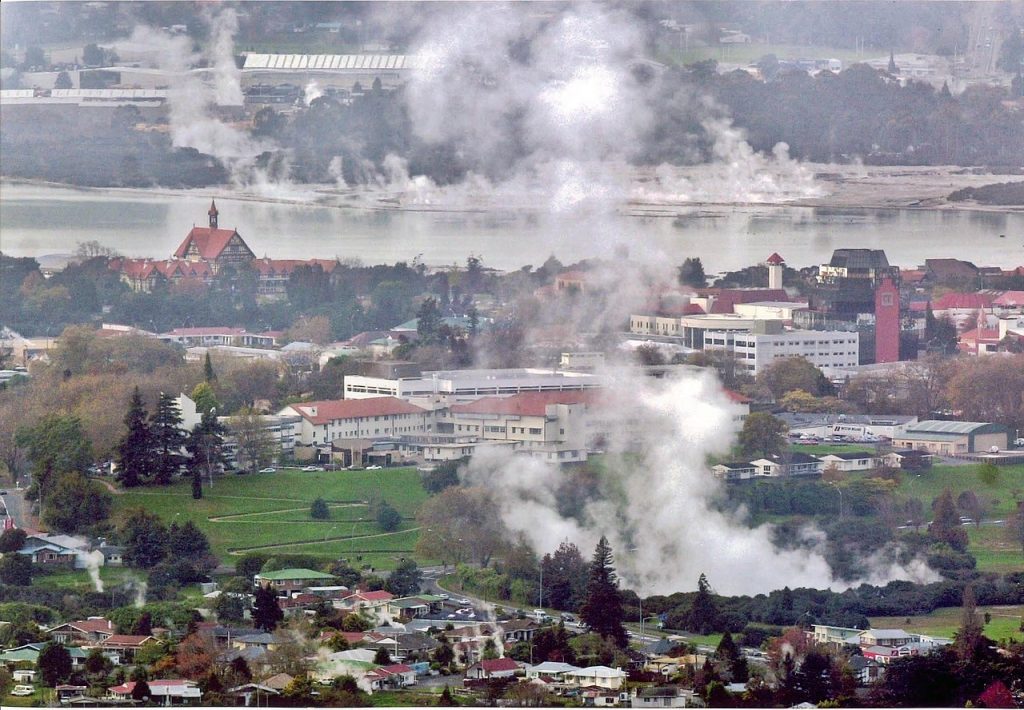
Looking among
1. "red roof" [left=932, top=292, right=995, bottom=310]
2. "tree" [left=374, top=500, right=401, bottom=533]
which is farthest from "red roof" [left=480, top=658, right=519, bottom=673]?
"red roof" [left=932, top=292, right=995, bottom=310]

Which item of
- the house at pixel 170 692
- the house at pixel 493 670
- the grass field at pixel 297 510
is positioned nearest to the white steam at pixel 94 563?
the grass field at pixel 297 510

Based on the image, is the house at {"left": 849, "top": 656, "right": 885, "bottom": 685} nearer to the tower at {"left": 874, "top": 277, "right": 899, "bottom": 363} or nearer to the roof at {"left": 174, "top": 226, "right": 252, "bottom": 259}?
the tower at {"left": 874, "top": 277, "right": 899, "bottom": 363}

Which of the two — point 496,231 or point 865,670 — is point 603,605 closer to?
point 865,670

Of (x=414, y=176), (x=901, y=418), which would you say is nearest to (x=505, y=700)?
(x=901, y=418)

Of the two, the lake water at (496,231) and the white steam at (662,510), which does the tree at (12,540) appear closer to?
the white steam at (662,510)

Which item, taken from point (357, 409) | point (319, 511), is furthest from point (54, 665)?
point (357, 409)

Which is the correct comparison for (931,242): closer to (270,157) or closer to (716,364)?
(716,364)
